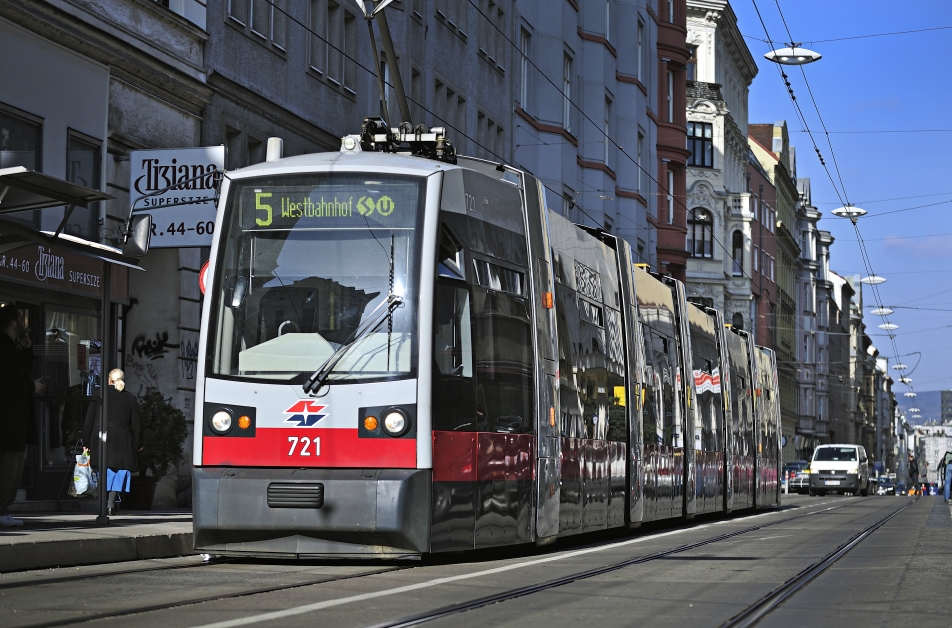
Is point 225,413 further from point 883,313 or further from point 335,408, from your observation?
point 883,313

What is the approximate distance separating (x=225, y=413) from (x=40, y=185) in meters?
2.50

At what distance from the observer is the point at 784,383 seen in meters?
102

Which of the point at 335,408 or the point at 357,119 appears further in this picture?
the point at 357,119

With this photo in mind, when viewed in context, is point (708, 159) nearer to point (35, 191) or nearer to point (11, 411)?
point (11, 411)

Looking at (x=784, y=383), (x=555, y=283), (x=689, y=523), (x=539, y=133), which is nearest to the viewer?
(x=555, y=283)

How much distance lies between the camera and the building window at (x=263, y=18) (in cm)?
2581

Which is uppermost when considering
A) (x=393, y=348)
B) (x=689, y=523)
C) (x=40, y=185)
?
(x=40, y=185)

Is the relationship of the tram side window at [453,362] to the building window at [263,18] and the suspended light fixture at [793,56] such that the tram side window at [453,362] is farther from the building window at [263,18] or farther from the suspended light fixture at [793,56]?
the suspended light fixture at [793,56]

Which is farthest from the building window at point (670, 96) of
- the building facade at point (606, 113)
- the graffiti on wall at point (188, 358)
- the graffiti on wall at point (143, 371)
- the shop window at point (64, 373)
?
→ the shop window at point (64, 373)

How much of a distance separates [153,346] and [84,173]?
3245mm

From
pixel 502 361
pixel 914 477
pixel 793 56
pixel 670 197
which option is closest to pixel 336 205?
pixel 502 361

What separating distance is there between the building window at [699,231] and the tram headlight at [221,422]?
62.0 meters

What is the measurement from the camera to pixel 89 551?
12.9m

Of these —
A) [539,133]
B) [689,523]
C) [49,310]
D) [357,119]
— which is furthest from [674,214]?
[49,310]
